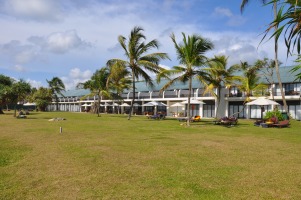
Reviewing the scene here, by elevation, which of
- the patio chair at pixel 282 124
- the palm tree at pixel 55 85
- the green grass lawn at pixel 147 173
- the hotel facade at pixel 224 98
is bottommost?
the green grass lawn at pixel 147 173

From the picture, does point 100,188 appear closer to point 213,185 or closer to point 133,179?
point 133,179

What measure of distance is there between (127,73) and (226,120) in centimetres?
1128

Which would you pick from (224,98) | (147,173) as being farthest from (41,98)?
(147,173)

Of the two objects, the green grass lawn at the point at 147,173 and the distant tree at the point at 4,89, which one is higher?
the distant tree at the point at 4,89

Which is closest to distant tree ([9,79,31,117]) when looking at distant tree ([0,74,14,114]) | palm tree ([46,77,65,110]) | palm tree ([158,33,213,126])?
distant tree ([0,74,14,114])

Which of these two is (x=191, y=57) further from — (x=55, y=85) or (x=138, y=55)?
(x=55, y=85)

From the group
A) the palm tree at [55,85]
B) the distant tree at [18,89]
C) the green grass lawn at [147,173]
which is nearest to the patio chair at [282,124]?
the green grass lawn at [147,173]

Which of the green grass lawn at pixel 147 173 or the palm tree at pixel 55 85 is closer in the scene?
the green grass lawn at pixel 147 173

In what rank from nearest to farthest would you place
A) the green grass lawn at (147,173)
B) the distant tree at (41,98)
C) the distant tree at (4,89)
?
the green grass lawn at (147,173) < the distant tree at (4,89) < the distant tree at (41,98)

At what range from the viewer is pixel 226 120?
23.0 m

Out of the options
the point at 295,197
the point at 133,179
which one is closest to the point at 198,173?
the point at 133,179

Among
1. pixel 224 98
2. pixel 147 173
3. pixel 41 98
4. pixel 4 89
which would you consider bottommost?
pixel 147 173

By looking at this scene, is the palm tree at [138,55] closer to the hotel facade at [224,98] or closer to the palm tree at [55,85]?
the hotel facade at [224,98]

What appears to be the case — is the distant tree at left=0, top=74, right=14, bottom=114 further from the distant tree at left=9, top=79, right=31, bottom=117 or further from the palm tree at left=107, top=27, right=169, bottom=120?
the palm tree at left=107, top=27, right=169, bottom=120
